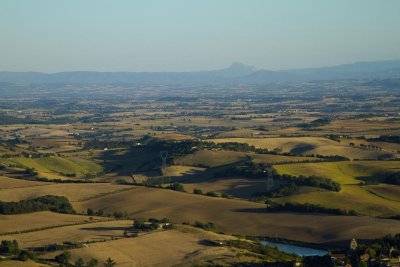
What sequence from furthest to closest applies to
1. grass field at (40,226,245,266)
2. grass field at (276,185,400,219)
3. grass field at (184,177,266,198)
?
grass field at (184,177,266,198)
grass field at (276,185,400,219)
grass field at (40,226,245,266)

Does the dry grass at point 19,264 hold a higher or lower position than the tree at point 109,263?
higher

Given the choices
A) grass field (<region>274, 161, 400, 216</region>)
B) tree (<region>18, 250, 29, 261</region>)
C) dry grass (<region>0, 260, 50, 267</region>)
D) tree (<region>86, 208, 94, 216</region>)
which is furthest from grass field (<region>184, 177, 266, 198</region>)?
dry grass (<region>0, 260, 50, 267</region>)

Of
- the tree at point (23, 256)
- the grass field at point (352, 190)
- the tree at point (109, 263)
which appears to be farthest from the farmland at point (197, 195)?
the tree at point (23, 256)

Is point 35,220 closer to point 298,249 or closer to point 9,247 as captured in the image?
point 9,247

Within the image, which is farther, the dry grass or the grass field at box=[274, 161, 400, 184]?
the grass field at box=[274, 161, 400, 184]

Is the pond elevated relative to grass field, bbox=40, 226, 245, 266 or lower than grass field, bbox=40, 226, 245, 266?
lower

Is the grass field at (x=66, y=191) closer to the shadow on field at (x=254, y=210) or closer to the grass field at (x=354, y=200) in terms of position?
the shadow on field at (x=254, y=210)

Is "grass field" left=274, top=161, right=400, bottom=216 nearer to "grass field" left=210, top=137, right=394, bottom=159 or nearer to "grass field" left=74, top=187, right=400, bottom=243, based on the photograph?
"grass field" left=74, top=187, right=400, bottom=243

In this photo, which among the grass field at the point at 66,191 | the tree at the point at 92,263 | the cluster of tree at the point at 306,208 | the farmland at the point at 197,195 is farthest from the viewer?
the grass field at the point at 66,191
